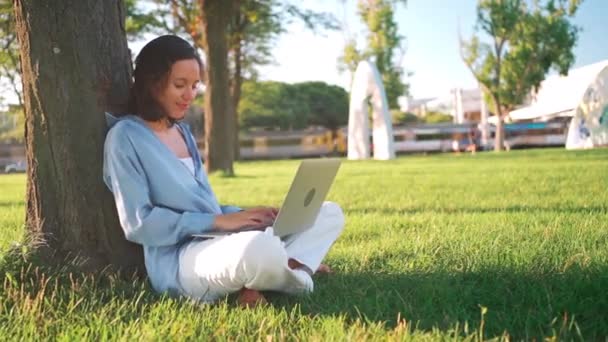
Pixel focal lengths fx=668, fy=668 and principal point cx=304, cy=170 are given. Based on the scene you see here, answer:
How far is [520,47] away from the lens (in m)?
29.3

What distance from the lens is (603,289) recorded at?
2.34 meters

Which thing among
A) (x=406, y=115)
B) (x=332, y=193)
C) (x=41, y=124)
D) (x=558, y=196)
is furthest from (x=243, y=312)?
(x=406, y=115)

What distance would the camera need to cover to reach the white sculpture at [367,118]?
23.2 meters

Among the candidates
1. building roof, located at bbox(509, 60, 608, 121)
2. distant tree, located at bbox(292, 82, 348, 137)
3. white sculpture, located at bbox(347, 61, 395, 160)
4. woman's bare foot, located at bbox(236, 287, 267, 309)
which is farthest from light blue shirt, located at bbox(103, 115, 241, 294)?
distant tree, located at bbox(292, 82, 348, 137)

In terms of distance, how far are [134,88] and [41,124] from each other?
1.40 ft

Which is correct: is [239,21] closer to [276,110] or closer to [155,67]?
[155,67]

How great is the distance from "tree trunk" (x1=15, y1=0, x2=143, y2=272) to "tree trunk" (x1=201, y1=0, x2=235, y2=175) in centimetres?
1099

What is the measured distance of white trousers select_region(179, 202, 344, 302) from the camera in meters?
2.13

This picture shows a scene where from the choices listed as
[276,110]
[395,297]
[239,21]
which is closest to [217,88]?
[239,21]

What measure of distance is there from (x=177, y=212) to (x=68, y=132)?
23.4 inches

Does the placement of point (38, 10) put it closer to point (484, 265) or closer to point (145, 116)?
point (145, 116)

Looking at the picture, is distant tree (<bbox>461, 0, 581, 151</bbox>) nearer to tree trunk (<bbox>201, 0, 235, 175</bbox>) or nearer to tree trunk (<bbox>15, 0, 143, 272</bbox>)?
tree trunk (<bbox>201, 0, 235, 175</bbox>)

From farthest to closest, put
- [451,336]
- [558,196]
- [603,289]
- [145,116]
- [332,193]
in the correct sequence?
[332,193] → [558,196] → [145,116] → [603,289] → [451,336]

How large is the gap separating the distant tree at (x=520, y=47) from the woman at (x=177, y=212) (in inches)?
1128
